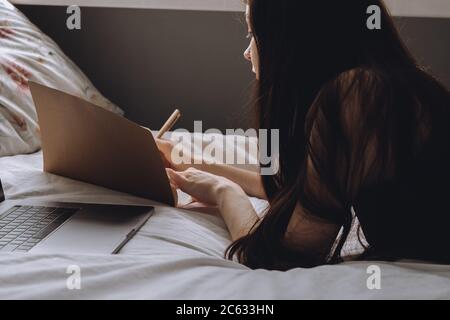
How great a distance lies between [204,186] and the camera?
0.94 meters

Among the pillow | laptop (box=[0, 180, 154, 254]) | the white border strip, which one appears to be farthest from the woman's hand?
the white border strip

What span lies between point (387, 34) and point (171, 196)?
44 cm

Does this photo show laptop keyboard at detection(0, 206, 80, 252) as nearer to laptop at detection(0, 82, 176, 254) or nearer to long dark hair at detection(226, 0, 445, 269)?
laptop at detection(0, 82, 176, 254)

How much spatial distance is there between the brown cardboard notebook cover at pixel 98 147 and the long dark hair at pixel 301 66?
0.65 ft

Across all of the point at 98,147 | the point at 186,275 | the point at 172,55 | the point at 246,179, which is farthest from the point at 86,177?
the point at 172,55

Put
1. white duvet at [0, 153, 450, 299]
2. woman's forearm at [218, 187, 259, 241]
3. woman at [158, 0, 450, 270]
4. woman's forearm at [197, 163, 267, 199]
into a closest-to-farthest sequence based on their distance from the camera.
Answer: white duvet at [0, 153, 450, 299]
woman at [158, 0, 450, 270]
woman's forearm at [218, 187, 259, 241]
woman's forearm at [197, 163, 267, 199]

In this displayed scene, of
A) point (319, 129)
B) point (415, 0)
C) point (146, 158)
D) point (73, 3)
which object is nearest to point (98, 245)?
point (146, 158)

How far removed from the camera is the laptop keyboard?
2.23ft

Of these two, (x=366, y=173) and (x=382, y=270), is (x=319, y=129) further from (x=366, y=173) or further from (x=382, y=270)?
(x=382, y=270)

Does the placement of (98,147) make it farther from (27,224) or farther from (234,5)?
(234,5)

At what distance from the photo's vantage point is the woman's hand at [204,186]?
3.00 ft

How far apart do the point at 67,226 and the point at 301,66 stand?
0.41 metres

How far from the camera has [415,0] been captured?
5.53 feet

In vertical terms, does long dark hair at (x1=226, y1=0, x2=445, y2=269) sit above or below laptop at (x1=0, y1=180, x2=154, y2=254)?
above
